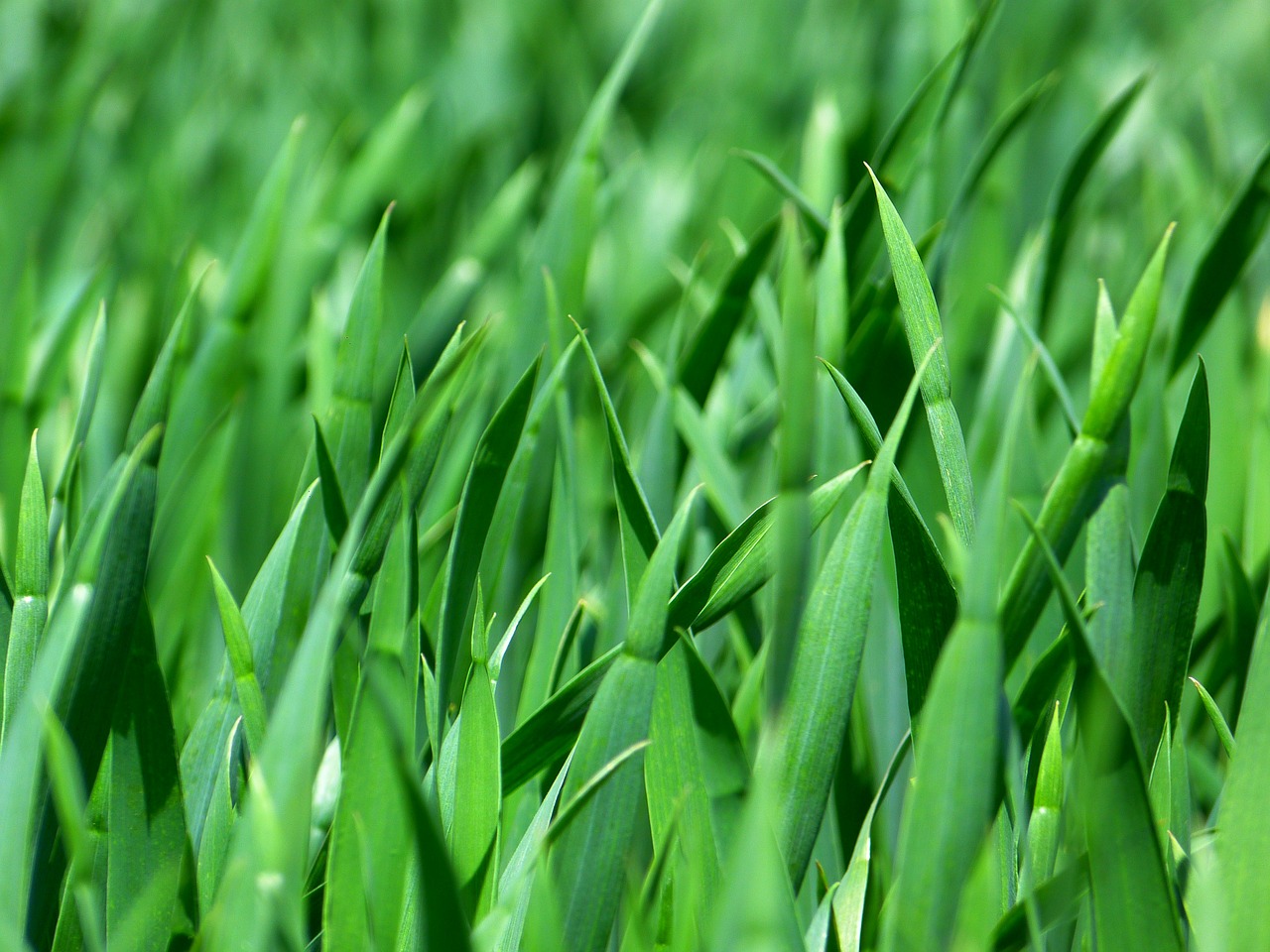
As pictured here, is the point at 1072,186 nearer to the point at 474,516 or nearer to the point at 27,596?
the point at 474,516

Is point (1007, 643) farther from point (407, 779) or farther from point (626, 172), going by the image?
point (626, 172)

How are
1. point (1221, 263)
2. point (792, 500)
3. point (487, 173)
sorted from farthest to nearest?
point (487, 173) → point (1221, 263) → point (792, 500)

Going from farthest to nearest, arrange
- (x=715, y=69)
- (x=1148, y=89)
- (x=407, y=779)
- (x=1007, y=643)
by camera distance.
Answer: (x=715, y=69) < (x=1148, y=89) < (x=1007, y=643) < (x=407, y=779)

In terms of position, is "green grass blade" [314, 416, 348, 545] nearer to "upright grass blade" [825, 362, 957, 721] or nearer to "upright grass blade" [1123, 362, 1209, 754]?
"upright grass blade" [825, 362, 957, 721]

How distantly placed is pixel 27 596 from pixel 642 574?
213 mm

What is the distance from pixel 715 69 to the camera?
4.29ft

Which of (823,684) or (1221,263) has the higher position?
(1221,263)

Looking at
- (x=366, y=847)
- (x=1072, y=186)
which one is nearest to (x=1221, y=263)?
(x=1072, y=186)

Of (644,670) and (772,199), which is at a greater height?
(772,199)

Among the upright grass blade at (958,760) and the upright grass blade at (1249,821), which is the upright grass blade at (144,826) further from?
the upright grass blade at (1249,821)

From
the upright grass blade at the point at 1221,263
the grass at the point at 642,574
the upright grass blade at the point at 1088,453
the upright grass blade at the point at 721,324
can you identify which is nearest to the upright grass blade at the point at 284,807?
the grass at the point at 642,574

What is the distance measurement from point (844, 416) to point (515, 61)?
93 centimetres

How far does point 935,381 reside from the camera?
1.23 feet

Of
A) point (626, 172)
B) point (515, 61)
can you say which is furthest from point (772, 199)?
point (515, 61)
